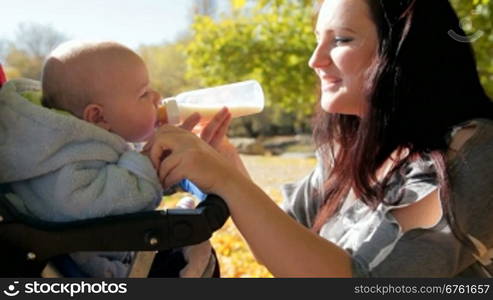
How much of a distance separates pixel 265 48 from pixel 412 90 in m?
7.00

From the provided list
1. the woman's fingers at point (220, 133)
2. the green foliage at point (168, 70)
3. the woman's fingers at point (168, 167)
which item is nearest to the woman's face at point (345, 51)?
the woman's fingers at point (220, 133)

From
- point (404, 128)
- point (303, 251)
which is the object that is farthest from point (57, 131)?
point (404, 128)

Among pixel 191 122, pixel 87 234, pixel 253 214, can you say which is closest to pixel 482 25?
pixel 191 122

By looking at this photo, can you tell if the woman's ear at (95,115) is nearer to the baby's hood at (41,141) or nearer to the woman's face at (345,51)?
the baby's hood at (41,141)

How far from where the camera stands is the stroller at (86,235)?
1.22 m

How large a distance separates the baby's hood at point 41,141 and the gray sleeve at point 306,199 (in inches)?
35.6

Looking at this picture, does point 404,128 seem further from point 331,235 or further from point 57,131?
point 57,131

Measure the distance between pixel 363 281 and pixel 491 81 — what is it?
523 cm

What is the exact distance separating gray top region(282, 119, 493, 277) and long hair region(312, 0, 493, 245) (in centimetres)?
7

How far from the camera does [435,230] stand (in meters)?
1.48

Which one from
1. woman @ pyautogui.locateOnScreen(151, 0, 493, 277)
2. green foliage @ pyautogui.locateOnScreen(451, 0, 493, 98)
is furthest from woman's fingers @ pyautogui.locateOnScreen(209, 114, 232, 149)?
green foliage @ pyautogui.locateOnScreen(451, 0, 493, 98)

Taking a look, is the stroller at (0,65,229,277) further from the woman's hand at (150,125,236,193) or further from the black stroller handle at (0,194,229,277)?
the woman's hand at (150,125,236,193)

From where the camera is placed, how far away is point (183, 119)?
160 centimetres

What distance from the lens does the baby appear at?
4.30ft
